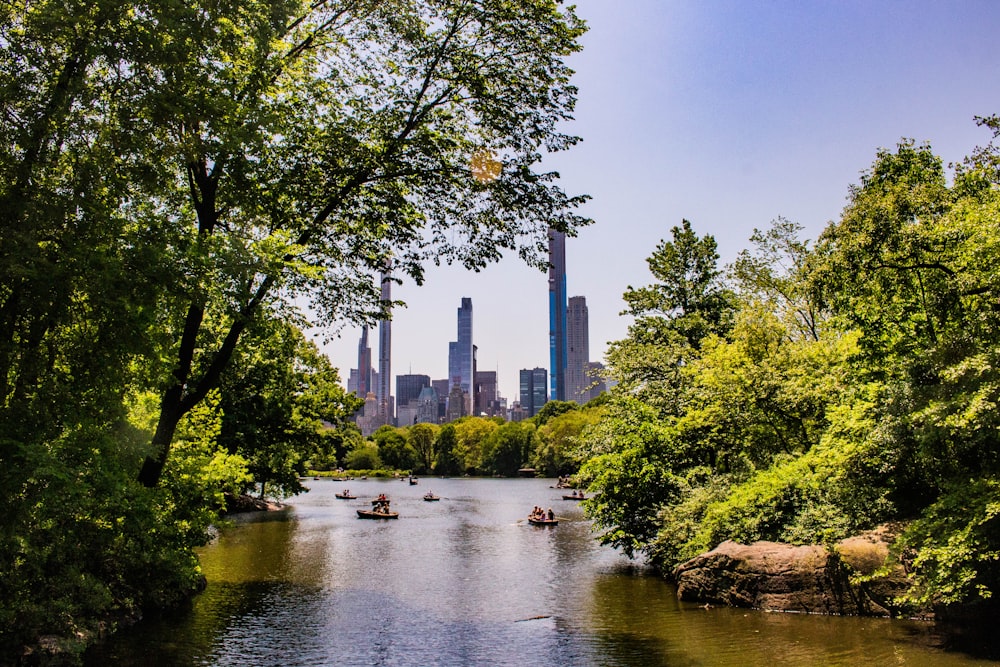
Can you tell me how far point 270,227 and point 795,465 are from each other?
46.0 feet

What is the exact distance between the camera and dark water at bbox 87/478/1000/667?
1333cm

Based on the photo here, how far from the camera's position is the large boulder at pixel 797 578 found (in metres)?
15.6

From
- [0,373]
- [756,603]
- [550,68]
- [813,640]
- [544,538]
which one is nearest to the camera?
[0,373]

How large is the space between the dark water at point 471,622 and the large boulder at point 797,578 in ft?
1.60

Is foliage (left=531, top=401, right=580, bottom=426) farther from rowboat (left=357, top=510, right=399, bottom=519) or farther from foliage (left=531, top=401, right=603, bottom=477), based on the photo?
rowboat (left=357, top=510, right=399, bottom=519)

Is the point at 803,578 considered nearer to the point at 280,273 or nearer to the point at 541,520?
the point at 280,273

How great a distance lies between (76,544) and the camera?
10867 mm

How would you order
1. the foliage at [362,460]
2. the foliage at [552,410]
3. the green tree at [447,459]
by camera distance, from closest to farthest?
the foliage at [362,460] → the green tree at [447,459] → the foliage at [552,410]

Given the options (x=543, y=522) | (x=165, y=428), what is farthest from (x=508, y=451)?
(x=165, y=428)

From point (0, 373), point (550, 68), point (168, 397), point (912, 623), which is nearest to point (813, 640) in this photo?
point (912, 623)

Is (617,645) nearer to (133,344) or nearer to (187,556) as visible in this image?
(187,556)

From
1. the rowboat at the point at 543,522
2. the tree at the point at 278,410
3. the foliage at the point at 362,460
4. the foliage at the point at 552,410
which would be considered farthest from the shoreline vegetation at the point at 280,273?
the foliage at the point at 552,410

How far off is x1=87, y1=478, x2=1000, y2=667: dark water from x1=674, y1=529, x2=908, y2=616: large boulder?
49cm

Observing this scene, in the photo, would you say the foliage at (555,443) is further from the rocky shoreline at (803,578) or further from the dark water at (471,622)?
the rocky shoreline at (803,578)
